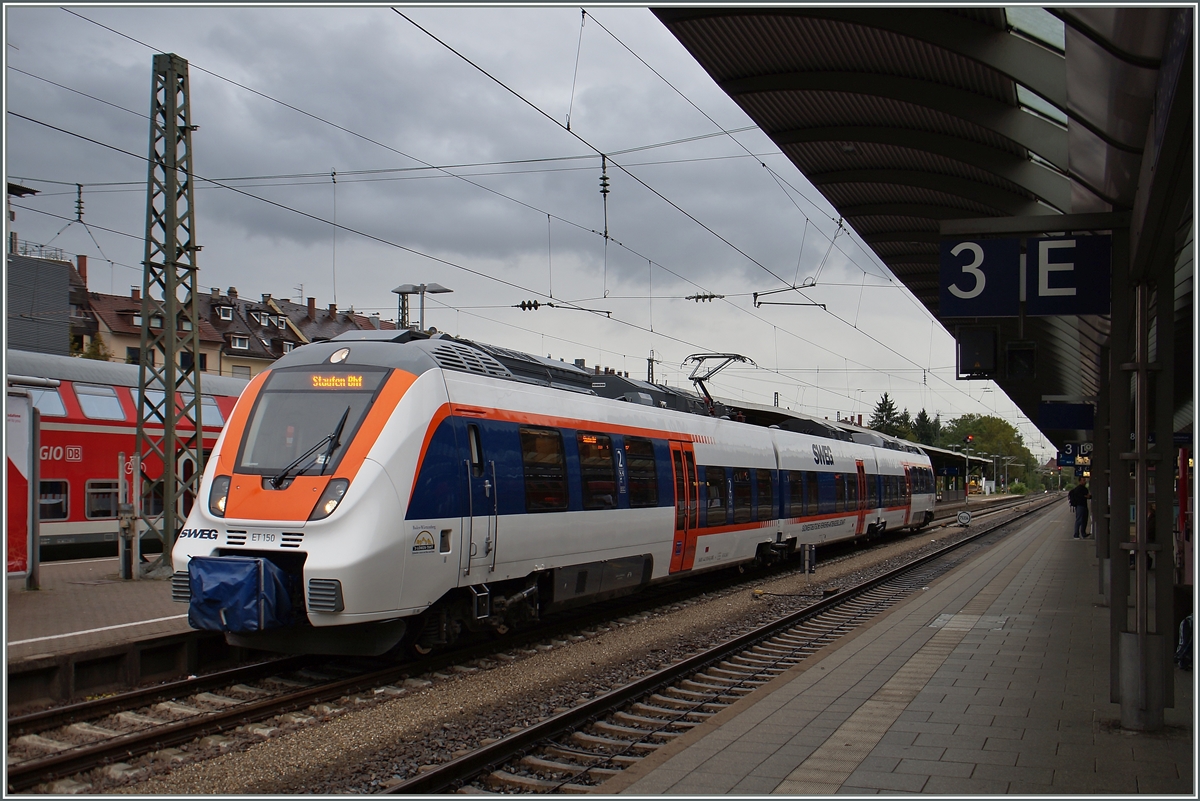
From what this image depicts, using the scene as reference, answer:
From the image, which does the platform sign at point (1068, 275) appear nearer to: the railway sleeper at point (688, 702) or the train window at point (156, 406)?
the railway sleeper at point (688, 702)

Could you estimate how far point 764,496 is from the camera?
18609 mm

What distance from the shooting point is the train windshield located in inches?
349

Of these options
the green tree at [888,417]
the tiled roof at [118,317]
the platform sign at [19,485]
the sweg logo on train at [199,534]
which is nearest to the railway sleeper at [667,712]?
the sweg logo on train at [199,534]

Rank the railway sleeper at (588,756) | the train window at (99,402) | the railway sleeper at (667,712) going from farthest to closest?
the train window at (99,402), the railway sleeper at (667,712), the railway sleeper at (588,756)

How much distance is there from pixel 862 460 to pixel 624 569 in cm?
1611

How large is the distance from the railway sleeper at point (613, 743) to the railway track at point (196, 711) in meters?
2.12

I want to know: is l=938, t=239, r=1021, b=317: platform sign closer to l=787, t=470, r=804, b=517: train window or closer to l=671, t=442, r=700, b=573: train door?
l=671, t=442, r=700, b=573: train door

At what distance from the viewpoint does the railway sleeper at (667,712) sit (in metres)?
8.26

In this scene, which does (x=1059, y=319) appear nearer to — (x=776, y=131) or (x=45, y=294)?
(x=776, y=131)

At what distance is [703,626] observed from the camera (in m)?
13.1

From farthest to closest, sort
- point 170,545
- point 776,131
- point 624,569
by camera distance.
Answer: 1. point 170,545
2. point 624,569
3. point 776,131

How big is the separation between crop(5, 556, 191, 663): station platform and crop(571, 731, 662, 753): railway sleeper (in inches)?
187

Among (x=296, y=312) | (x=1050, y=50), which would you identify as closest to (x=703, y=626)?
(x=1050, y=50)

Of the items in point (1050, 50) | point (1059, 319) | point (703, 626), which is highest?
point (1050, 50)
